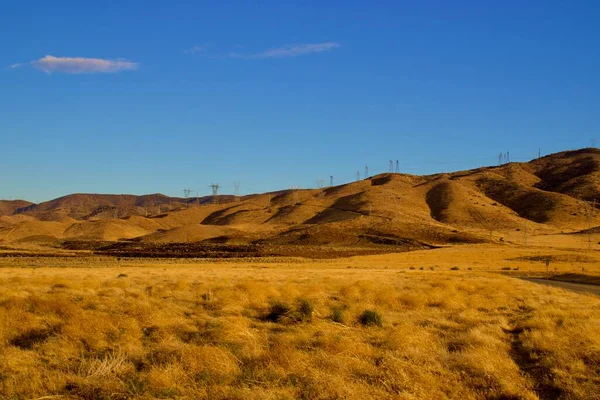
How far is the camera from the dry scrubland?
877 cm

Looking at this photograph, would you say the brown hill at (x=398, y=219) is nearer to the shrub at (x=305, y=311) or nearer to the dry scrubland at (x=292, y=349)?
the dry scrubland at (x=292, y=349)

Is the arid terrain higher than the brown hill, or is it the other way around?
the brown hill

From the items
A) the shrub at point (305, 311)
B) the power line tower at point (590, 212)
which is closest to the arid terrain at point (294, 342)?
the shrub at point (305, 311)

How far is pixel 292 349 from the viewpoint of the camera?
10.6m

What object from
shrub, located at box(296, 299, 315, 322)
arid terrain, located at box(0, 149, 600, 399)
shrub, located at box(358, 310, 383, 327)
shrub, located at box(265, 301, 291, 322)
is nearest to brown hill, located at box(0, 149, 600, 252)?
arid terrain, located at box(0, 149, 600, 399)

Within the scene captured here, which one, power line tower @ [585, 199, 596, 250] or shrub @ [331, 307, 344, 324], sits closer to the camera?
shrub @ [331, 307, 344, 324]

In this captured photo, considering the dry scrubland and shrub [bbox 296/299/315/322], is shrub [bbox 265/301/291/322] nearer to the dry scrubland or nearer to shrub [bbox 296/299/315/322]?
the dry scrubland

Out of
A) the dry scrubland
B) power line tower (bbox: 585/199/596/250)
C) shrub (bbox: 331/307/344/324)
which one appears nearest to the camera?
the dry scrubland

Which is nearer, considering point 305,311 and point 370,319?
point 370,319

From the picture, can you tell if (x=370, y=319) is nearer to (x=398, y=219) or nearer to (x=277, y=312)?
(x=277, y=312)

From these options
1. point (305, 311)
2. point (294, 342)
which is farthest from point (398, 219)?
point (294, 342)

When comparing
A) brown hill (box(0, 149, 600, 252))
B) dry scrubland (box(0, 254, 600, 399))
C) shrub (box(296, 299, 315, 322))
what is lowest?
dry scrubland (box(0, 254, 600, 399))

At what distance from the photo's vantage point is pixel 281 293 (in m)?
19.9

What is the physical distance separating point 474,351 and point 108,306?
10.3m
